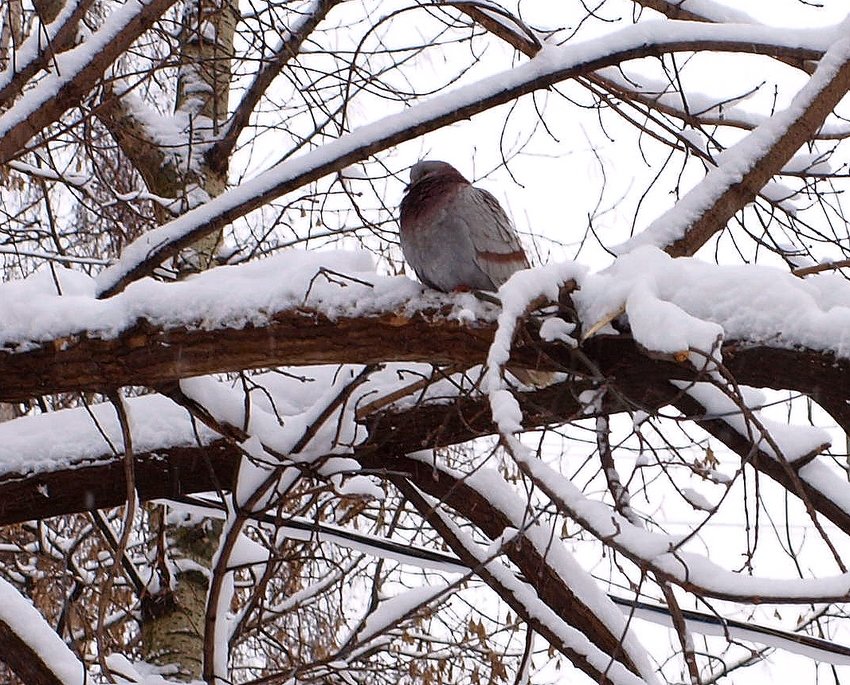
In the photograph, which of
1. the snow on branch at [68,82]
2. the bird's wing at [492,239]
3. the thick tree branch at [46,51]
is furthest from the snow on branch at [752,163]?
the thick tree branch at [46,51]

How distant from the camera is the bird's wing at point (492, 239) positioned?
8.98 feet

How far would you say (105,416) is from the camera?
262 cm

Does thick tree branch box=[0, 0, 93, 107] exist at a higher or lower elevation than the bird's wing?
lower

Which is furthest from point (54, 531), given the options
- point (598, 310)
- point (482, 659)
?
point (598, 310)

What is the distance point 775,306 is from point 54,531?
352 cm

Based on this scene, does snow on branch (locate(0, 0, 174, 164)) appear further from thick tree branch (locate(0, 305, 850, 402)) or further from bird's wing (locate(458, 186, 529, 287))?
bird's wing (locate(458, 186, 529, 287))

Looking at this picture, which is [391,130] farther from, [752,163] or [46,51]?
[752,163]

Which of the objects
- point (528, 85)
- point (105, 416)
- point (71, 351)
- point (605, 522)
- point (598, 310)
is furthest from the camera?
point (105, 416)

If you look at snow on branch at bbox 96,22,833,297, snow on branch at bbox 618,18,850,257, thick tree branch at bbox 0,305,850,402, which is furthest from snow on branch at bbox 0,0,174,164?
snow on branch at bbox 618,18,850,257

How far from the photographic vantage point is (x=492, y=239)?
2.76 metres

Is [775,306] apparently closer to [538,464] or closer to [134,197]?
[538,464]

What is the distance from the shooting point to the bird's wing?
108 inches

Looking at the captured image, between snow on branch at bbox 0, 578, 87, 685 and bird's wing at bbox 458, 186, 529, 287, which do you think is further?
bird's wing at bbox 458, 186, 529, 287

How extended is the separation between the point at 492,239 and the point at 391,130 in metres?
0.62
